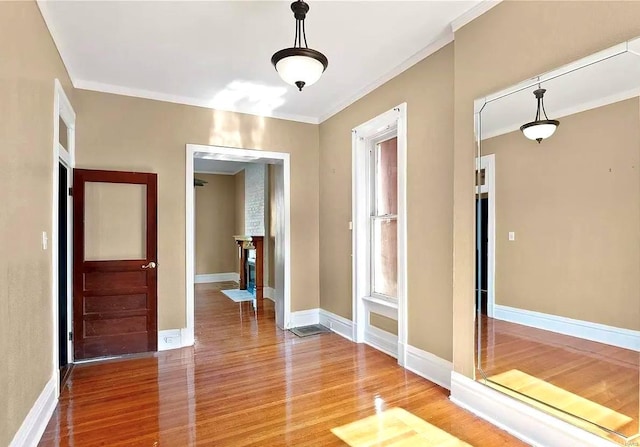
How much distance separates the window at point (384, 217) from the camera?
13.1ft

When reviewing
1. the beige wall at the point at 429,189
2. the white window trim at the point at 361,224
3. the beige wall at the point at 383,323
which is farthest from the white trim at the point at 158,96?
the beige wall at the point at 383,323

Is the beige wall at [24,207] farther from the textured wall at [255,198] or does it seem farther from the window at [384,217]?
the textured wall at [255,198]

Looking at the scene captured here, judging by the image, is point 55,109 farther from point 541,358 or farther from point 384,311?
point 541,358

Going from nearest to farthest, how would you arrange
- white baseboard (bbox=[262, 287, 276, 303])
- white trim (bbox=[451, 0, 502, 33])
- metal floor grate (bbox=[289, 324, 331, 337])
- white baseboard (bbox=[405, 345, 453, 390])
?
white trim (bbox=[451, 0, 502, 33]) < white baseboard (bbox=[405, 345, 453, 390]) < metal floor grate (bbox=[289, 324, 331, 337]) < white baseboard (bbox=[262, 287, 276, 303])

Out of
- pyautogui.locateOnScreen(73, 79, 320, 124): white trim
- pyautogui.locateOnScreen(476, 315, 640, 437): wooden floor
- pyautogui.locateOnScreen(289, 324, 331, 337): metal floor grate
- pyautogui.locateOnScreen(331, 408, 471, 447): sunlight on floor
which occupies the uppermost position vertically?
pyautogui.locateOnScreen(73, 79, 320, 124): white trim

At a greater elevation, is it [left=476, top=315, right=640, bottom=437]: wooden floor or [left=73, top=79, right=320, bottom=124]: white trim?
[left=73, top=79, right=320, bottom=124]: white trim

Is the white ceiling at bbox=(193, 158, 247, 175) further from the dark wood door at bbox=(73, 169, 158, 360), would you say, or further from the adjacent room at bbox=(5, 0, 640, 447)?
the dark wood door at bbox=(73, 169, 158, 360)

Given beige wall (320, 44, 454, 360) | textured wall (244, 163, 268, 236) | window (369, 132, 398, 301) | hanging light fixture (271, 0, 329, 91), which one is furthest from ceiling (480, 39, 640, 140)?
textured wall (244, 163, 268, 236)

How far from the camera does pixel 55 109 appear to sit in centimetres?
287

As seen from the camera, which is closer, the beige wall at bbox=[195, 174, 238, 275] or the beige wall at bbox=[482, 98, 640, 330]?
the beige wall at bbox=[482, 98, 640, 330]

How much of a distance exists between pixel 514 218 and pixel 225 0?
255 cm

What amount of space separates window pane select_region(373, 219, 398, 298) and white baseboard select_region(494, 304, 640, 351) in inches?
55.9

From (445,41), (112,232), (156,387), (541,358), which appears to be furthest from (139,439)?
(445,41)

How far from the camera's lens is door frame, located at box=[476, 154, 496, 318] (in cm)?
261
